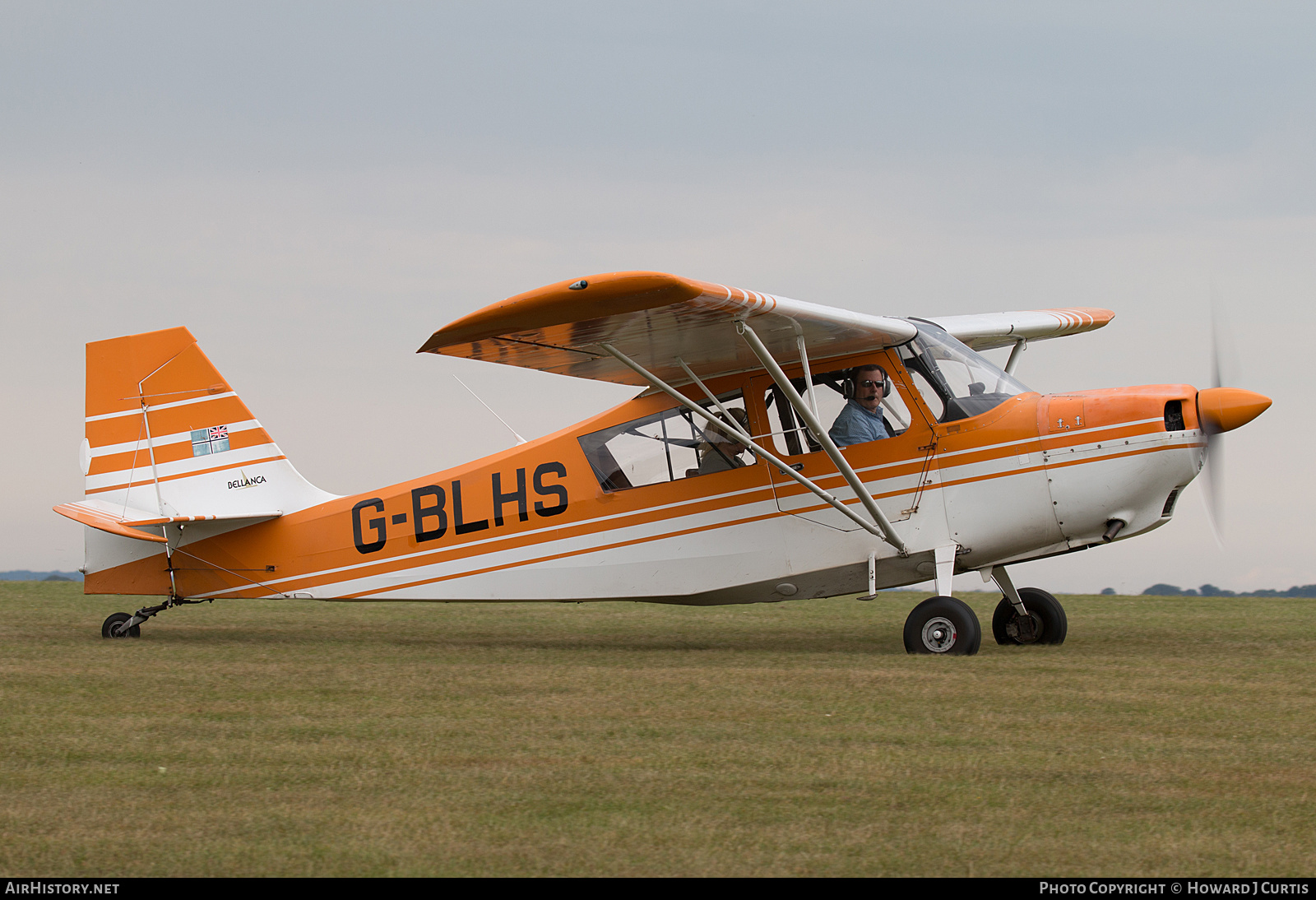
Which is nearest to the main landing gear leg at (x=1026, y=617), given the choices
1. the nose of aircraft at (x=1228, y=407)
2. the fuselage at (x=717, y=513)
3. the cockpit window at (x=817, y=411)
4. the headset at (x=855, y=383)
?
the fuselage at (x=717, y=513)

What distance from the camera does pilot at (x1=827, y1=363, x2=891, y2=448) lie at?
10875 mm

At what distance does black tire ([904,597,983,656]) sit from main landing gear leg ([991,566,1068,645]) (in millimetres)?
1160

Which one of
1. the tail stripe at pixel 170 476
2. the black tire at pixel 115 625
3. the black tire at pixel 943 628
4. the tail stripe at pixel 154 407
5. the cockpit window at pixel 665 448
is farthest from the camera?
the tail stripe at pixel 154 407

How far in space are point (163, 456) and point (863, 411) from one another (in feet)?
23.6

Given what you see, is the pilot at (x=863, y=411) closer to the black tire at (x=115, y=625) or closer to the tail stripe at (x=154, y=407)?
the tail stripe at (x=154, y=407)

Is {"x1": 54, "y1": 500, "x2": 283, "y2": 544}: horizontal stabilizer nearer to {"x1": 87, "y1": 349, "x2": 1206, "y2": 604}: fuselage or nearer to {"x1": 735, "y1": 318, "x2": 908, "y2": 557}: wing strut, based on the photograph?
{"x1": 87, "y1": 349, "x2": 1206, "y2": 604}: fuselage

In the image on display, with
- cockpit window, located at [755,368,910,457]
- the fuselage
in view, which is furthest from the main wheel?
cockpit window, located at [755,368,910,457]

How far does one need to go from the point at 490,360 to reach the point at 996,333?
5.70 meters

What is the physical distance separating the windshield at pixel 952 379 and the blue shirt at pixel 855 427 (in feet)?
1.57

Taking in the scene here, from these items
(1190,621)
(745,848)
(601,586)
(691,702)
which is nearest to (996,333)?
(1190,621)

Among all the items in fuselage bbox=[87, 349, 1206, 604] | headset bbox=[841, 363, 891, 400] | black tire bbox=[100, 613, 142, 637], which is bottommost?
black tire bbox=[100, 613, 142, 637]

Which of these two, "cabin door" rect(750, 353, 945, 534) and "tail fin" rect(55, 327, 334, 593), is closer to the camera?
"cabin door" rect(750, 353, 945, 534)

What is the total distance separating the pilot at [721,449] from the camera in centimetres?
1130

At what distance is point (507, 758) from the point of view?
600 cm
